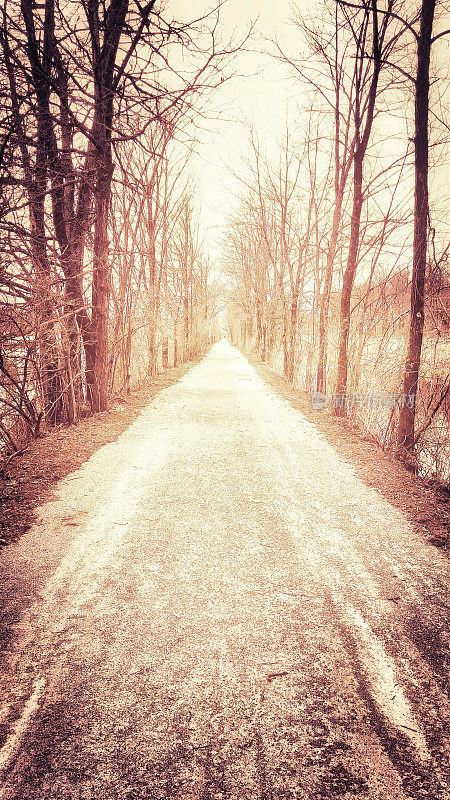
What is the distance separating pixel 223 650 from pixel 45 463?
3.42 meters

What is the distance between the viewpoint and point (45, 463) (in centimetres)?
450

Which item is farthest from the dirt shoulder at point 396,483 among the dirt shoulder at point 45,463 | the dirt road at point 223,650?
the dirt shoulder at point 45,463

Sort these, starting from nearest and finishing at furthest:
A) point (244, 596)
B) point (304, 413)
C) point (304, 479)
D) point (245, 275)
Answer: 1. point (244, 596)
2. point (304, 479)
3. point (304, 413)
4. point (245, 275)

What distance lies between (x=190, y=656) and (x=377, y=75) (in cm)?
911

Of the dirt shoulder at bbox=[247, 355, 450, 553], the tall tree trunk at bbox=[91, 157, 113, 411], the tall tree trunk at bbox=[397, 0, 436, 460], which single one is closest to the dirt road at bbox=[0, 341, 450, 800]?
the dirt shoulder at bbox=[247, 355, 450, 553]

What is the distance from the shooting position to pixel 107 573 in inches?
101

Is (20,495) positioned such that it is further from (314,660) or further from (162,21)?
(162,21)

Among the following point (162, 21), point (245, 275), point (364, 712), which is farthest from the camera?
point (245, 275)

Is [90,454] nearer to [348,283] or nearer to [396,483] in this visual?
[396,483]

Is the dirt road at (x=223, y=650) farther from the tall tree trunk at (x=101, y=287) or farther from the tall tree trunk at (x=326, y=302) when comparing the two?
the tall tree trunk at (x=326, y=302)

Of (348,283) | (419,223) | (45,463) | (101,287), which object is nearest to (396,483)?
(419,223)

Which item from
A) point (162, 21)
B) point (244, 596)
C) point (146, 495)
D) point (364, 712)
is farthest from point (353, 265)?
point (364, 712)

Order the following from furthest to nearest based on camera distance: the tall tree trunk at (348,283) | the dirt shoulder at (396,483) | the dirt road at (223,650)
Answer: the tall tree trunk at (348,283), the dirt shoulder at (396,483), the dirt road at (223,650)

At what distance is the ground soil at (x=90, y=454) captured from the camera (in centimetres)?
333
